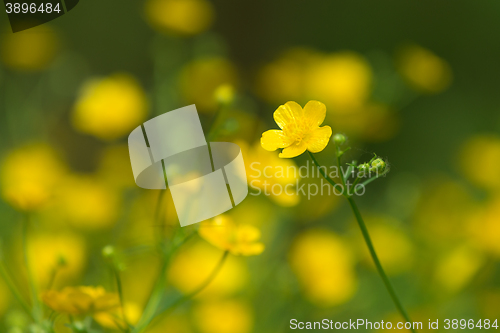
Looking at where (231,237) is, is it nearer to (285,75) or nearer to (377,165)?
(377,165)

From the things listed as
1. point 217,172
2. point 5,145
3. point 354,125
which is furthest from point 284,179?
point 5,145

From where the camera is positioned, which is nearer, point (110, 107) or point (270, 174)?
point (270, 174)

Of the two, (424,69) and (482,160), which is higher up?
(424,69)

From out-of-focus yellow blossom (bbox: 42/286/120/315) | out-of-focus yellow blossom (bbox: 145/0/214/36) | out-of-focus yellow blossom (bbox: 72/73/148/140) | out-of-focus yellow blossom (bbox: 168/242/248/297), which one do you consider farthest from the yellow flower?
out-of-focus yellow blossom (bbox: 145/0/214/36)

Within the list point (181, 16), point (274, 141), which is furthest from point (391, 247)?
point (181, 16)

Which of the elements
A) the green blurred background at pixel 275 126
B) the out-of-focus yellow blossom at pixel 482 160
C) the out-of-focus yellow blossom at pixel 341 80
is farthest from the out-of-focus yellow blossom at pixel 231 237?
the out-of-focus yellow blossom at pixel 482 160

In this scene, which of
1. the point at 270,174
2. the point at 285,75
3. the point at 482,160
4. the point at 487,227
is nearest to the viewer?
the point at 270,174
